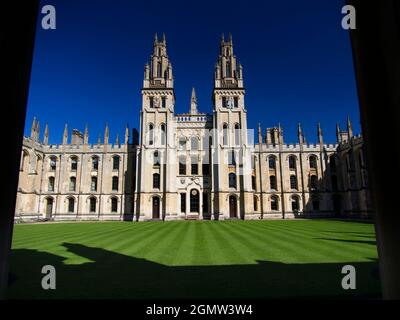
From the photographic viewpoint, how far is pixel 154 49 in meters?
43.3

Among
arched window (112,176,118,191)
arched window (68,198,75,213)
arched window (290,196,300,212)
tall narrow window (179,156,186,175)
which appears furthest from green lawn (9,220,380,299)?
arched window (68,198,75,213)

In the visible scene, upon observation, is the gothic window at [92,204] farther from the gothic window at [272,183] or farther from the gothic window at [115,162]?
the gothic window at [272,183]

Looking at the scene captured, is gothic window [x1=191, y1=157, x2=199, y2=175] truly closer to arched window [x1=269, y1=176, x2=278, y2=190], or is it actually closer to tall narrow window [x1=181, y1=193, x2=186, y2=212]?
tall narrow window [x1=181, y1=193, x2=186, y2=212]

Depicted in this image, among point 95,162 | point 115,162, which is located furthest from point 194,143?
point 95,162

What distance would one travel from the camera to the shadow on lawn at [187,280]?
5.18m

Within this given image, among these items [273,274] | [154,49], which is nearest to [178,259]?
[273,274]

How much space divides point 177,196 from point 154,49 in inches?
1028

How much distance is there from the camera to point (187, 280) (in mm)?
6074

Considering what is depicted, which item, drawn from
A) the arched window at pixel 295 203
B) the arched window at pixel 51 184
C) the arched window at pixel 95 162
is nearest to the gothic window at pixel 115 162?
the arched window at pixel 95 162

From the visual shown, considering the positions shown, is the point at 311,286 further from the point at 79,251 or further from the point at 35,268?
the point at 79,251

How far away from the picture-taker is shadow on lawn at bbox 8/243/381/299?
5.18m

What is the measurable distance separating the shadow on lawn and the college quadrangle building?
1118 inches

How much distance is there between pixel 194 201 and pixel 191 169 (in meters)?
5.05

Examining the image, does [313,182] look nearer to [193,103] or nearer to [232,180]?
[232,180]
